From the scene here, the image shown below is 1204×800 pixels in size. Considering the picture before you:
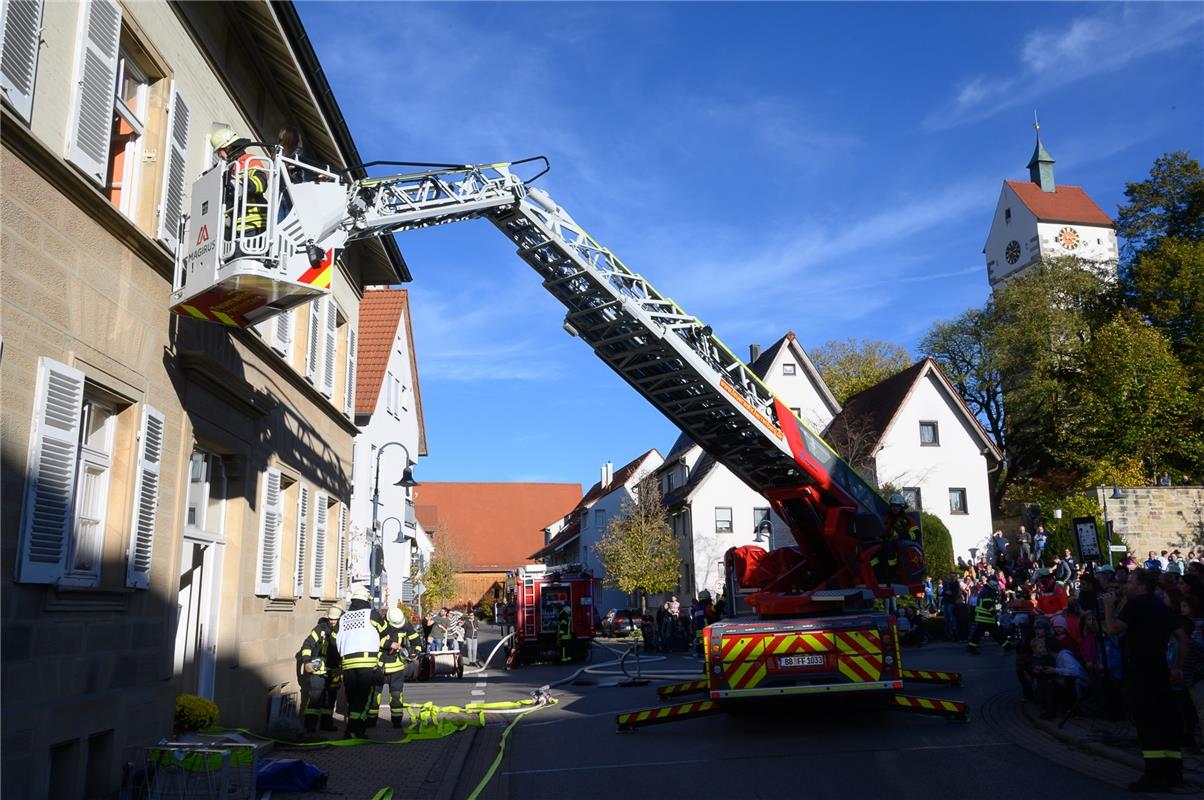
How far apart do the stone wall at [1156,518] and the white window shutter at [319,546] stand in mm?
23381

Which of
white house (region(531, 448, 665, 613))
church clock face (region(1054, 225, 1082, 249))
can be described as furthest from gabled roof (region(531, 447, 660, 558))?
church clock face (region(1054, 225, 1082, 249))

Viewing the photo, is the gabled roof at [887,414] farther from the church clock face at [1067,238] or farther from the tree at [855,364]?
the church clock face at [1067,238]

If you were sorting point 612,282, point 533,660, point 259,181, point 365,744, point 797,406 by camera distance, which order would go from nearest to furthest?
1. point 259,181
2. point 365,744
3. point 612,282
4. point 533,660
5. point 797,406

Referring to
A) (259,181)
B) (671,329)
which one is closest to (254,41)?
(259,181)

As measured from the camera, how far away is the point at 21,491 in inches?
264

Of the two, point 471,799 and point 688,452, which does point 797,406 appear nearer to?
point 688,452

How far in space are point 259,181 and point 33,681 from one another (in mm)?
4421

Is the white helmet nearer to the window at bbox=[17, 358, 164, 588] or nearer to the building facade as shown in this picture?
the building facade

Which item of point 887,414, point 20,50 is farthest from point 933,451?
point 20,50

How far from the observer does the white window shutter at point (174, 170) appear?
917 cm

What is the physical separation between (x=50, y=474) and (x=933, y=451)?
127 ft

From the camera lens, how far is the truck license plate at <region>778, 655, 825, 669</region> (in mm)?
11414

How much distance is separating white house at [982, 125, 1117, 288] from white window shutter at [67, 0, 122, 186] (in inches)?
2953

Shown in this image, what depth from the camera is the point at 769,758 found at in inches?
392
